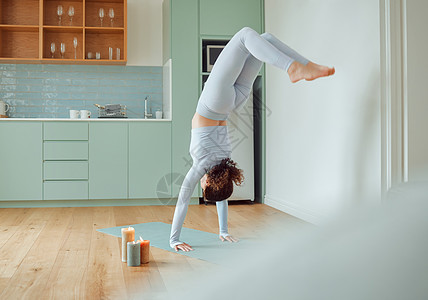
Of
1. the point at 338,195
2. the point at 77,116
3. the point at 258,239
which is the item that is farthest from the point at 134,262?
the point at 77,116

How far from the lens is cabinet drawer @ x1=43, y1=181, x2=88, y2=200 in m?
4.77

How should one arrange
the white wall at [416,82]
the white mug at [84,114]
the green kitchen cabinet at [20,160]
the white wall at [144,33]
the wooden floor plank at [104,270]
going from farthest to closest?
the white wall at [144,33]
the white mug at [84,114]
the green kitchen cabinet at [20,160]
the white wall at [416,82]
the wooden floor plank at [104,270]

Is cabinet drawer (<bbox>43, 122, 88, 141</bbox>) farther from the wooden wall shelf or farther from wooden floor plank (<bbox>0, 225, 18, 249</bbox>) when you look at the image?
wooden floor plank (<bbox>0, 225, 18, 249</bbox>)

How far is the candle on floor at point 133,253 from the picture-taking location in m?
2.43

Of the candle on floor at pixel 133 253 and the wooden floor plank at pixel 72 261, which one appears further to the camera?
the candle on floor at pixel 133 253

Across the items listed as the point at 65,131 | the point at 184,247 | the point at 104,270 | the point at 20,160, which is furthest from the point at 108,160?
the point at 104,270

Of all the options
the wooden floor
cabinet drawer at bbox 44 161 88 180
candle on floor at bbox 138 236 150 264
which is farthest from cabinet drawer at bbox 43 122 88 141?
candle on floor at bbox 138 236 150 264

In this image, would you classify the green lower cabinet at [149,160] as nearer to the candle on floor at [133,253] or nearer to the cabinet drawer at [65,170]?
the cabinet drawer at [65,170]

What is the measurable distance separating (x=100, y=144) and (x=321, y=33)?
265 centimetres

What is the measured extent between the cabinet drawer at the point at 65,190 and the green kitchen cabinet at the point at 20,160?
8 centimetres

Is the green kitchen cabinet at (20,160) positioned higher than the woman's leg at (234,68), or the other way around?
the woman's leg at (234,68)

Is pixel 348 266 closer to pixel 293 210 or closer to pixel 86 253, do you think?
pixel 86 253

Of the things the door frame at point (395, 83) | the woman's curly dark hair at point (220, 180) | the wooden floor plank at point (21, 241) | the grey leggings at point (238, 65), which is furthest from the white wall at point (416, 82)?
the wooden floor plank at point (21, 241)

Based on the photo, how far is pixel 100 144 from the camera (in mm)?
4863
